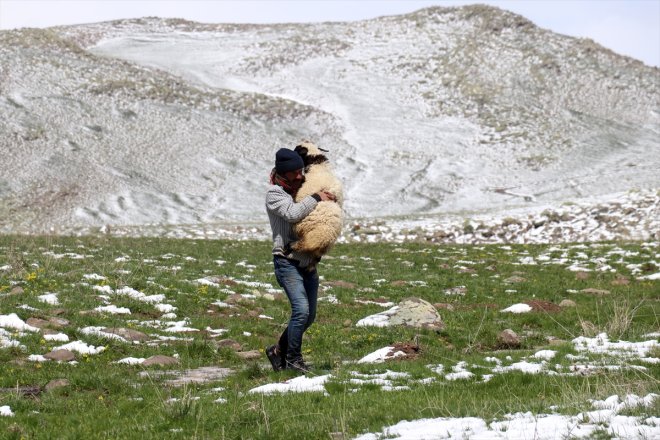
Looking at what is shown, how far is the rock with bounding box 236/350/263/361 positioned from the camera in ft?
43.4

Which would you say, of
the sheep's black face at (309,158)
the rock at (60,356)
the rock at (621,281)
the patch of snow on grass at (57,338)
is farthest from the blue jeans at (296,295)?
the rock at (621,281)

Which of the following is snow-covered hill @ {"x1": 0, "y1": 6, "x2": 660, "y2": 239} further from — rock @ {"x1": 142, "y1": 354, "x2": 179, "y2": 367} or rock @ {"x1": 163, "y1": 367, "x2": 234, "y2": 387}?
rock @ {"x1": 163, "y1": 367, "x2": 234, "y2": 387}

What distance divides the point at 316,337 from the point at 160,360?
366 cm

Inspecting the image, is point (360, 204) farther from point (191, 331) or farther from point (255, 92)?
point (191, 331)

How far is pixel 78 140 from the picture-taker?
56.2m

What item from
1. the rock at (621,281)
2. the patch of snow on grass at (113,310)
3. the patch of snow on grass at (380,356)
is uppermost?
the patch of snow on grass at (380,356)

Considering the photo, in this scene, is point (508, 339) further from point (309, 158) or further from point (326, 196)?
point (309, 158)

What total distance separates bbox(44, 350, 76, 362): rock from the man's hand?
5.14 meters

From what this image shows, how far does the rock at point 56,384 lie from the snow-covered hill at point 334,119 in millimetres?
31966

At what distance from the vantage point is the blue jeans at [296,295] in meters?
10.9

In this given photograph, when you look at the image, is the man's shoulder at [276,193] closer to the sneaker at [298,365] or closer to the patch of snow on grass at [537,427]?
the sneaker at [298,365]

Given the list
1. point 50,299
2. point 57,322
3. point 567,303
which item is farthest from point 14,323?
point 567,303

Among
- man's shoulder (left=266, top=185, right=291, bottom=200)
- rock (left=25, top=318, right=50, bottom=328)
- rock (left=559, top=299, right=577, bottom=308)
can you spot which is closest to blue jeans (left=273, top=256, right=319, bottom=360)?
man's shoulder (left=266, top=185, right=291, bottom=200)

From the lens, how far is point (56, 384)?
10.4 meters
